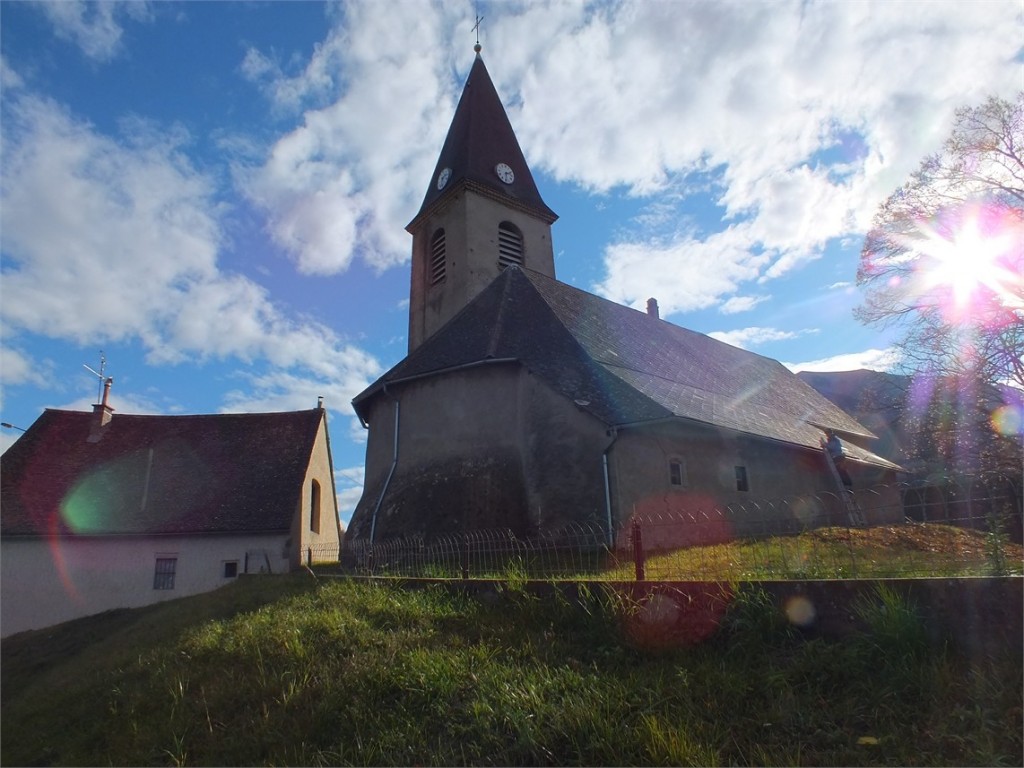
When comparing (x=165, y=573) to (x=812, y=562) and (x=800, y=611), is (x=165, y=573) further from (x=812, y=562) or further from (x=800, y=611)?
(x=800, y=611)

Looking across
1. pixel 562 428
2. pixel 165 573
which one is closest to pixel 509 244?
pixel 562 428

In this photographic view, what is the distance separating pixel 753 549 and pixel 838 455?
11.2m

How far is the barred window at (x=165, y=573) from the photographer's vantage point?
18.5m

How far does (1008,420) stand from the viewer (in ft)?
52.3

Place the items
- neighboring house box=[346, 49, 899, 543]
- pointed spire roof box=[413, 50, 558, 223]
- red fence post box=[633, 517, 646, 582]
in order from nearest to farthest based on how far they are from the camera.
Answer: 1. red fence post box=[633, 517, 646, 582]
2. neighboring house box=[346, 49, 899, 543]
3. pointed spire roof box=[413, 50, 558, 223]

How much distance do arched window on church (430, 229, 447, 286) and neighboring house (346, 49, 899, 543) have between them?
157cm

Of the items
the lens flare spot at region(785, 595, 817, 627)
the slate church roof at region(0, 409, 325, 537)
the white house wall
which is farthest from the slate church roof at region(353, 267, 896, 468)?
the lens flare spot at region(785, 595, 817, 627)

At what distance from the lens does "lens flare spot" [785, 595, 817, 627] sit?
5.32 metres

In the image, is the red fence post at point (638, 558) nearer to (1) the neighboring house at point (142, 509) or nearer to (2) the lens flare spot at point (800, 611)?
(2) the lens flare spot at point (800, 611)

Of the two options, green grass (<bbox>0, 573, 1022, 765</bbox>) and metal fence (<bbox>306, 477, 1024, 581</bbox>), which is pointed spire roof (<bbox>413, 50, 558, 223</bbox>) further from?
green grass (<bbox>0, 573, 1022, 765</bbox>)

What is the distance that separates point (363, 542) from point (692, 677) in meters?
11.3

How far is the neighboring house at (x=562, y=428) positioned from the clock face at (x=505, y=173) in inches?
201

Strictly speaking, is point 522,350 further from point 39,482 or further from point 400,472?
point 39,482

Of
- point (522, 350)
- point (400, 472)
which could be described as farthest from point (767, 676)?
point (400, 472)
